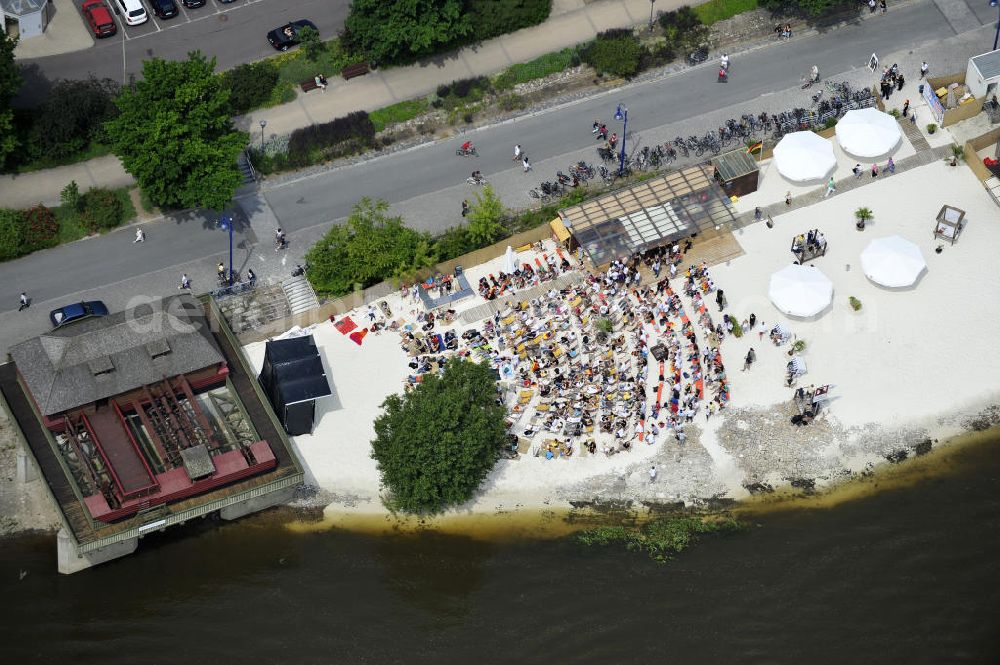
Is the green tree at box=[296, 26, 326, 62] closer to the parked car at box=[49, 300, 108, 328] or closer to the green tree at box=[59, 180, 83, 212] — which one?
the green tree at box=[59, 180, 83, 212]

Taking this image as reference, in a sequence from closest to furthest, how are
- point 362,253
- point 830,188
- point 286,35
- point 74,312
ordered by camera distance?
point 74,312
point 362,253
point 830,188
point 286,35

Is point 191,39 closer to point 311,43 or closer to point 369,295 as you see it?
point 311,43

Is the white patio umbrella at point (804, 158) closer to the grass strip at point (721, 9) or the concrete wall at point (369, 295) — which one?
the grass strip at point (721, 9)

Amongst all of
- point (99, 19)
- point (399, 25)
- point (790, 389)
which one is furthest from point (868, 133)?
point (99, 19)

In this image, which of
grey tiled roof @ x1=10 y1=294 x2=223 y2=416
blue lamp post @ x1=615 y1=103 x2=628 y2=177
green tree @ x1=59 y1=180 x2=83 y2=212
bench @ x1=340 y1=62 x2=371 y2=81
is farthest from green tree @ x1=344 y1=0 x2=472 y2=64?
grey tiled roof @ x1=10 y1=294 x2=223 y2=416

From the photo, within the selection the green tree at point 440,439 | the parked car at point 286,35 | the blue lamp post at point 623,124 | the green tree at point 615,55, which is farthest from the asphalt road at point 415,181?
the green tree at point 440,439
